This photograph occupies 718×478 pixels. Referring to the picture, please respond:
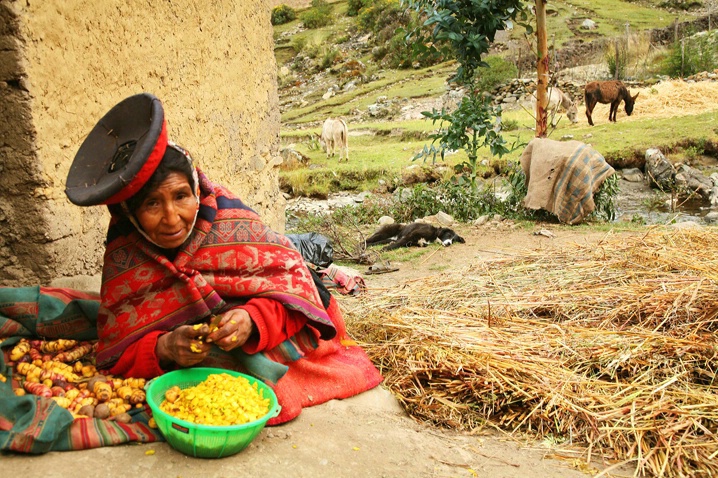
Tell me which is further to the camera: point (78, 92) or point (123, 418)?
point (78, 92)

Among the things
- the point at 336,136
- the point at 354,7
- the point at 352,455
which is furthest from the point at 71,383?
the point at 354,7

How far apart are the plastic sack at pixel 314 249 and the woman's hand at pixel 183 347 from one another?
2.94 metres

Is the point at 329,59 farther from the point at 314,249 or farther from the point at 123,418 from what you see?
the point at 123,418

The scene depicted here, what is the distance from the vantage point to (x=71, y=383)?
2395mm

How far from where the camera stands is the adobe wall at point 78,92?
279 cm

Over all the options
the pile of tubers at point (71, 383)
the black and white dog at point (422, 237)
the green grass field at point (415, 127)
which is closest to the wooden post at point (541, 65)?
the green grass field at point (415, 127)

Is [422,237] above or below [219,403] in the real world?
below

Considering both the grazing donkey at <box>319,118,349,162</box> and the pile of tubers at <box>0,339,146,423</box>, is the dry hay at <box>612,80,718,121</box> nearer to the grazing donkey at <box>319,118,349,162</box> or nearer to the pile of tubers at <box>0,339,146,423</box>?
the grazing donkey at <box>319,118,349,162</box>

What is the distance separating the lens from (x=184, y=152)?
91.6 inches

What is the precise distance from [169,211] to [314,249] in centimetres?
313

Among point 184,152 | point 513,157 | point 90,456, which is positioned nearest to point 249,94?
point 184,152

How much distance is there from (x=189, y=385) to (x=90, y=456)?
1.41 ft

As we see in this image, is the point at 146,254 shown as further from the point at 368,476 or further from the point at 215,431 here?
the point at 368,476

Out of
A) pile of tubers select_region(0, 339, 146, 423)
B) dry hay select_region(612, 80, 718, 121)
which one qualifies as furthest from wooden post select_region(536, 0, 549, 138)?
dry hay select_region(612, 80, 718, 121)
